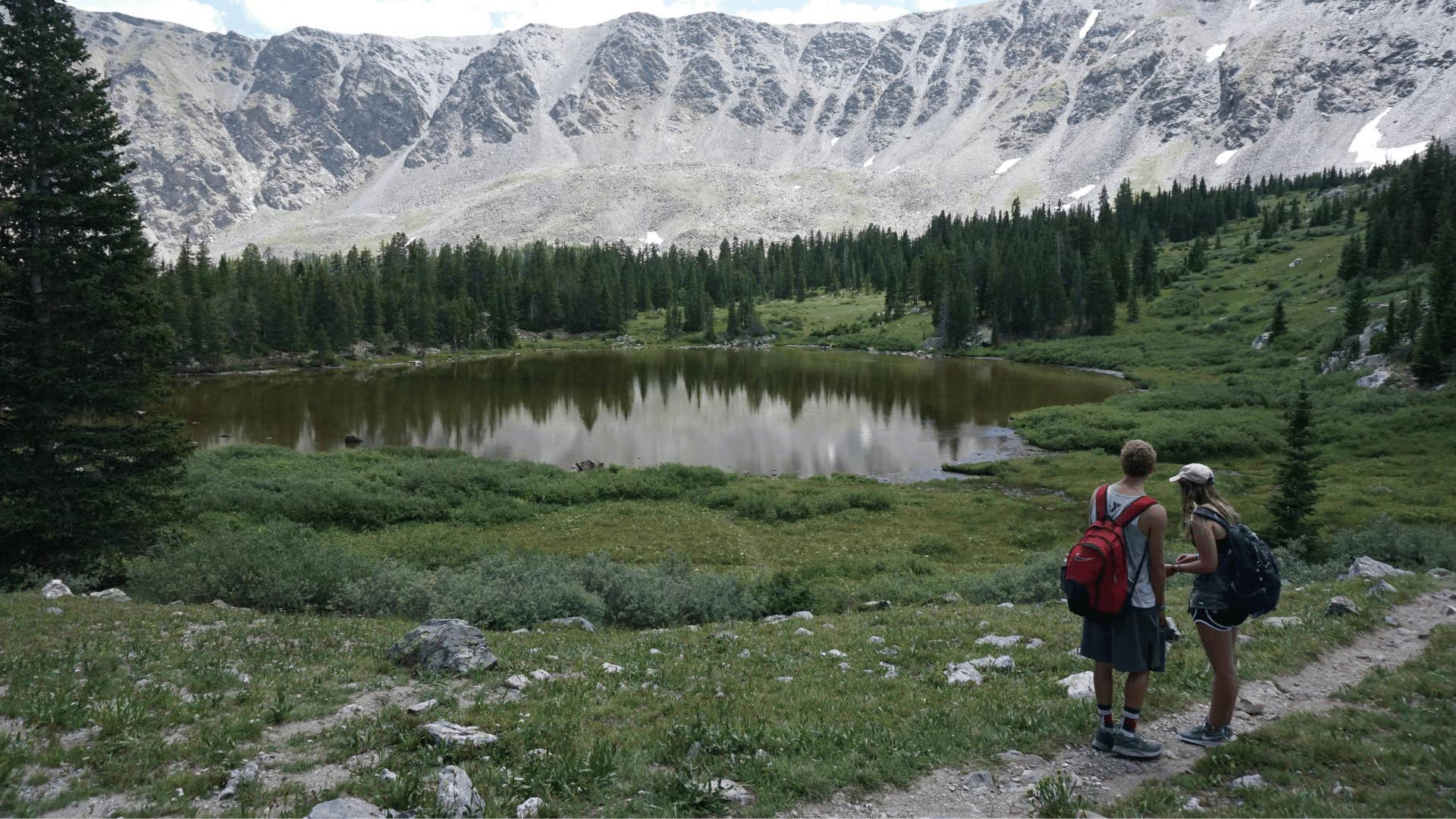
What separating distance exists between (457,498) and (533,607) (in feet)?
62.6

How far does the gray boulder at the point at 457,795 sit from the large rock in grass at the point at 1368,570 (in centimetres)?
1878

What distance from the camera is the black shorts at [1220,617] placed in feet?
24.6

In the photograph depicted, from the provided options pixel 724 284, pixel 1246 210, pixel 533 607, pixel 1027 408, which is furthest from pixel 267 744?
pixel 1246 210

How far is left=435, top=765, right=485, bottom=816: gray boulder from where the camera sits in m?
6.35

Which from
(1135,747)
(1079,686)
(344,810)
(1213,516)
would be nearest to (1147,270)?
(1079,686)

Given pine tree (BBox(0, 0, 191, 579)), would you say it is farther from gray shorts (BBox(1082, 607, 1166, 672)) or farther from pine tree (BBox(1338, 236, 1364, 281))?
pine tree (BBox(1338, 236, 1364, 281))

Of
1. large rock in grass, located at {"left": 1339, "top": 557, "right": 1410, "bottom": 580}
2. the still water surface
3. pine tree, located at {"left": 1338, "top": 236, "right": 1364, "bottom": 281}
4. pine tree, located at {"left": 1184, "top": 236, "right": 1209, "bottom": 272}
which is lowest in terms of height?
the still water surface

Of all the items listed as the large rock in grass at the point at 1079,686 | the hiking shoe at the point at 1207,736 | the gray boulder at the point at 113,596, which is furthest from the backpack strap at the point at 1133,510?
the gray boulder at the point at 113,596

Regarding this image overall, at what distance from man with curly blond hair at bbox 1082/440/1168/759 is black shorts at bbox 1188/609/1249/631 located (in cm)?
38

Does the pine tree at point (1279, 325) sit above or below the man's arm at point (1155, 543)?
above

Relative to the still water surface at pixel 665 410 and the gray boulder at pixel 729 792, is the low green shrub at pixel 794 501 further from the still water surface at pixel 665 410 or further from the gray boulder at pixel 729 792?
the gray boulder at pixel 729 792

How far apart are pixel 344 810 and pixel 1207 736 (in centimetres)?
904

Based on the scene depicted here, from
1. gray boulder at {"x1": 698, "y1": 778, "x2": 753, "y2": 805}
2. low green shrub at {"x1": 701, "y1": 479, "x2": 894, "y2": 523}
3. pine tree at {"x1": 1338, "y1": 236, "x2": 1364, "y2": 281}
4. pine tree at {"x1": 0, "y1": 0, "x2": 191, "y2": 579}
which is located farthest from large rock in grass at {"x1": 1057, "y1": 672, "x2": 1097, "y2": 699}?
pine tree at {"x1": 1338, "y1": 236, "x2": 1364, "y2": 281}

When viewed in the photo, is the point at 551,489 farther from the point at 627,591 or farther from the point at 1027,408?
the point at 1027,408
